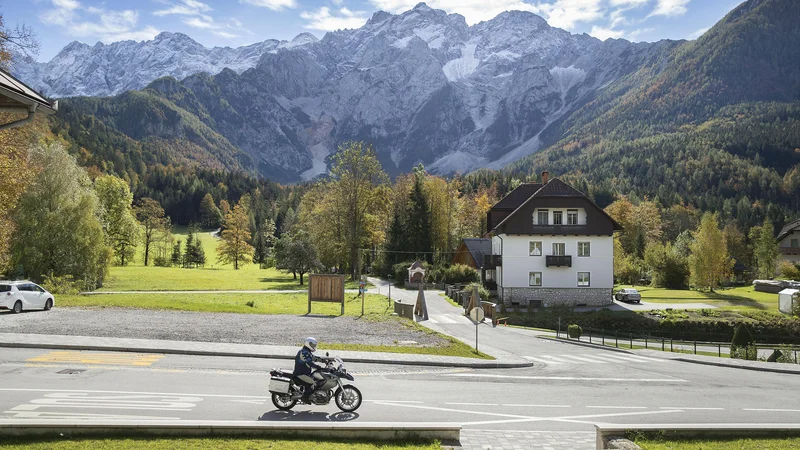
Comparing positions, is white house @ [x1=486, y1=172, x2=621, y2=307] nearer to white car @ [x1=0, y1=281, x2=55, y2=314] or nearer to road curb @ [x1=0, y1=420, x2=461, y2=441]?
white car @ [x1=0, y1=281, x2=55, y2=314]

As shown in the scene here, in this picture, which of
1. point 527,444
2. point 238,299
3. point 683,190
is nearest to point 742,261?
point 683,190

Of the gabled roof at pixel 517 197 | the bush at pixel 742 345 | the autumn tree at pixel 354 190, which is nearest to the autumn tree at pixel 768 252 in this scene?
the gabled roof at pixel 517 197

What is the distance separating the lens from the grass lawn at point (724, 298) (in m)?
56.3

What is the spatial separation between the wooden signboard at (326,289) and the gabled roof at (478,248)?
37.3 metres

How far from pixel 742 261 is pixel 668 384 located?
11639 centimetres

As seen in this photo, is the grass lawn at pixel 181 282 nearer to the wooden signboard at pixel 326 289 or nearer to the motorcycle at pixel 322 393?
the wooden signboard at pixel 326 289

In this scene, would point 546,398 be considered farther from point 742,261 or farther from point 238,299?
point 742,261

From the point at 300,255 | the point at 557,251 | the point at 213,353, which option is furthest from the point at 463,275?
the point at 213,353

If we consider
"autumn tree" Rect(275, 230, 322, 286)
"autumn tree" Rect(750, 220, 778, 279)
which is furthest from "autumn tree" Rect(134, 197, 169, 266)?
"autumn tree" Rect(750, 220, 778, 279)

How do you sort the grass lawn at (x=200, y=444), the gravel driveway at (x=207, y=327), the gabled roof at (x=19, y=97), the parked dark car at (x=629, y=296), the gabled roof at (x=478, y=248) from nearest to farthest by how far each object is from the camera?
1. the gabled roof at (x=19, y=97)
2. the grass lawn at (x=200, y=444)
3. the gravel driveway at (x=207, y=327)
4. the parked dark car at (x=629, y=296)
5. the gabled roof at (x=478, y=248)

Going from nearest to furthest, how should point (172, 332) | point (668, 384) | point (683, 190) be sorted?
point (668, 384) < point (172, 332) < point (683, 190)

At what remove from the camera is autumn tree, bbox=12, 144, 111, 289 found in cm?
4281

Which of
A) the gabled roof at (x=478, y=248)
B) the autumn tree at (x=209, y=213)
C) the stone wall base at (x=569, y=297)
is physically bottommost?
the stone wall base at (x=569, y=297)

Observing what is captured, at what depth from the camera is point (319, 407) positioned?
13.9 metres
